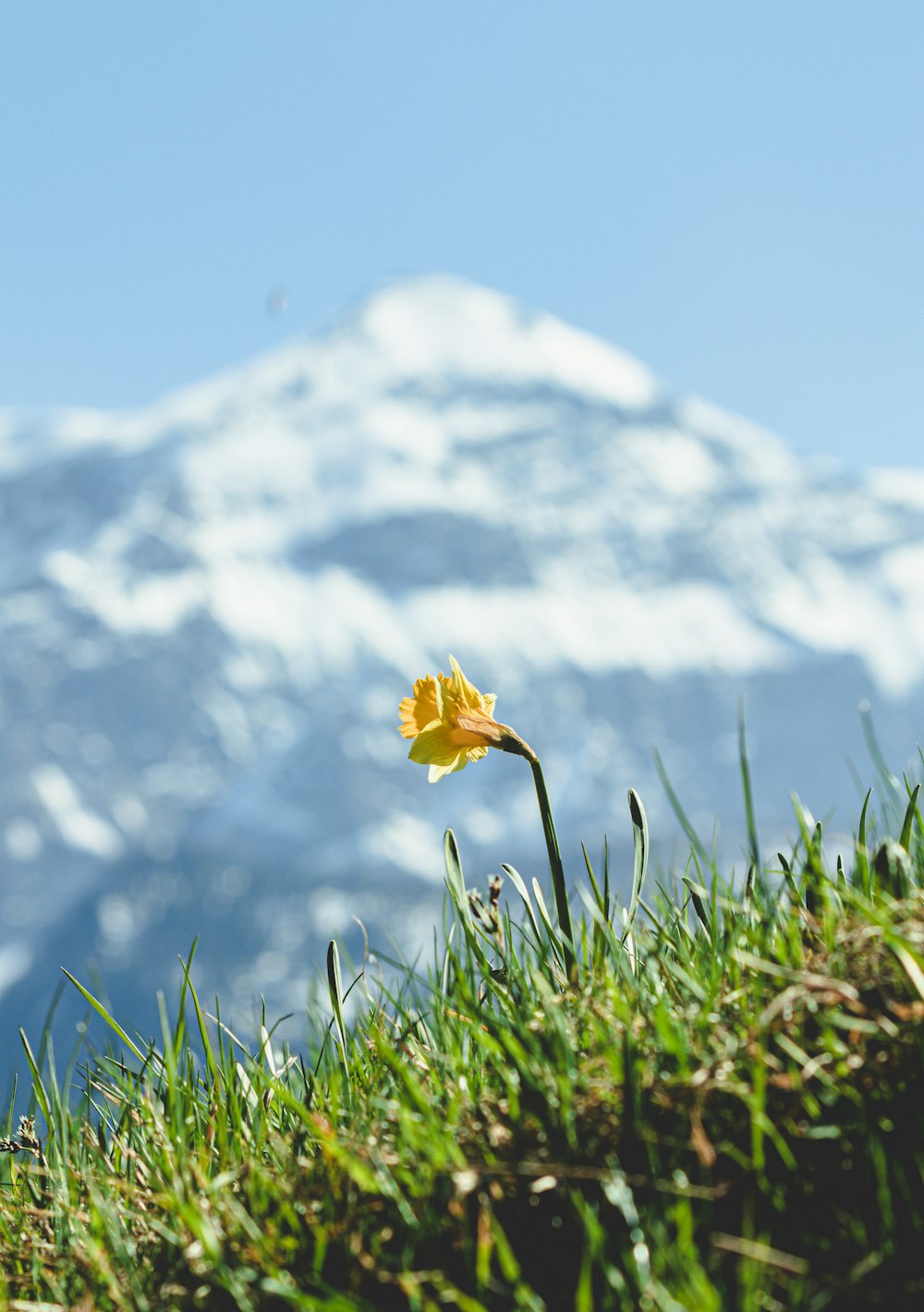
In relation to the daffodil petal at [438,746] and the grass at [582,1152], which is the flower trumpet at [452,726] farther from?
the grass at [582,1152]

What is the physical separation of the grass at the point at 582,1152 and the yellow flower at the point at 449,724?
39cm

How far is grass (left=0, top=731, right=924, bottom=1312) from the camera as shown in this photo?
133cm

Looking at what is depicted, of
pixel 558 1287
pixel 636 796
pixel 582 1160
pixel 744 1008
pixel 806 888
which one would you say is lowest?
pixel 558 1287

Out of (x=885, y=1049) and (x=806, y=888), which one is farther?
(x=806, y=888)

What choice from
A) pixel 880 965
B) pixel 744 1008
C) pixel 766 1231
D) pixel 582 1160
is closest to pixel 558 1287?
pixel 582 1160

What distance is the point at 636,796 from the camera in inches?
88.2

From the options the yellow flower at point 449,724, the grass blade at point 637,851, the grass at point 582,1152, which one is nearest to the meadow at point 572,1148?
the grass at point 582,1152

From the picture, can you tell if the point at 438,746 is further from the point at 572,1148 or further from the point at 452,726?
the point at 572,1148

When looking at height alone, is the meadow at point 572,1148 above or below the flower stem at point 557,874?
below

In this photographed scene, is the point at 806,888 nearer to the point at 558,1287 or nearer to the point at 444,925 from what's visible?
the point at 444,925

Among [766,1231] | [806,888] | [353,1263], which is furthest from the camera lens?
[806,888]

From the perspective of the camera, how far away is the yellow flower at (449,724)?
7.93 ft

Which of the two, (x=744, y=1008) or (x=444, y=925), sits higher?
(x=444, y=925)

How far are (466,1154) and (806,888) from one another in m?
0.86
